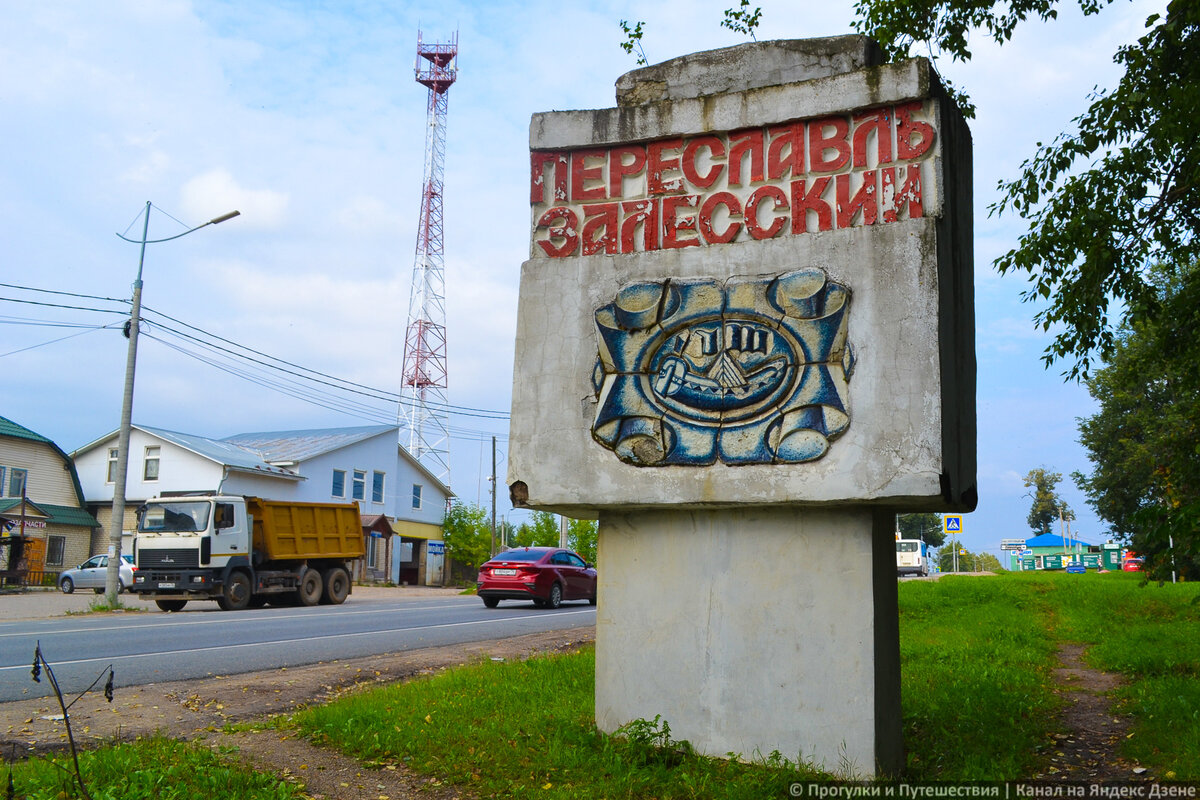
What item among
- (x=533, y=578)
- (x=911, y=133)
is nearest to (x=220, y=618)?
(x=533, y=578)

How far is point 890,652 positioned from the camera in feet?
17.7

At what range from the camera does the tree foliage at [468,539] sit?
44094mm

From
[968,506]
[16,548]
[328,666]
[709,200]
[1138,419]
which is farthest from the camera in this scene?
[1138,419]

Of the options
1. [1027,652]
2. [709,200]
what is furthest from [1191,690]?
[709,200]

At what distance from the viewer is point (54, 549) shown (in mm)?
35000

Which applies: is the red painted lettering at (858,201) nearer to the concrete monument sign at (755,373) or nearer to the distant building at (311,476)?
the concrete monument sign at (755,373)

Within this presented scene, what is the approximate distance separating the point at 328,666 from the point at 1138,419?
32495 mm

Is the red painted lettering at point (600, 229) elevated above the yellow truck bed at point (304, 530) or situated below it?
above

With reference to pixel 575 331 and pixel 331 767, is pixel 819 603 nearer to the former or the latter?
pixel 575 331

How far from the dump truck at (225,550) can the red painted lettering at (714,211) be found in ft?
56.7

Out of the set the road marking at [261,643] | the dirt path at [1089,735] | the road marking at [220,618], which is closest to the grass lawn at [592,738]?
the dirt path at [1089,735]

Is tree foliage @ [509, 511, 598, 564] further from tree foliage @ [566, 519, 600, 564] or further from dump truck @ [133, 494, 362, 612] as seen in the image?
dump truck @ [133, 494, 362, 612]

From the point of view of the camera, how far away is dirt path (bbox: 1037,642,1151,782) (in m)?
5.50

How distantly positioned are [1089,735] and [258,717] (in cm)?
606
